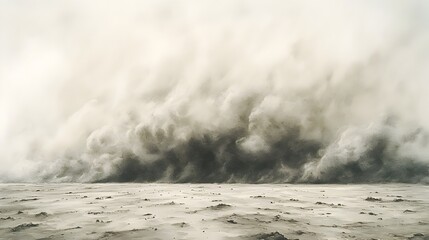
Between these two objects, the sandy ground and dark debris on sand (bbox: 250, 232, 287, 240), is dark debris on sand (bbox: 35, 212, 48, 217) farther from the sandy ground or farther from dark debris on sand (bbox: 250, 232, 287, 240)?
dark debris on sand (bbox: 250, 232, 287, 240)

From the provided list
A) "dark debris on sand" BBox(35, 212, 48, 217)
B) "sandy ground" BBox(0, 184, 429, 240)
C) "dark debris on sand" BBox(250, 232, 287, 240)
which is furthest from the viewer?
"dark debris on sand" BBox(35, 212, 48, 217)

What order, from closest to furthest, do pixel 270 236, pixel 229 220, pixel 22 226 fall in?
pixel 270 236 < pixel 22 226 < pixel 229 220

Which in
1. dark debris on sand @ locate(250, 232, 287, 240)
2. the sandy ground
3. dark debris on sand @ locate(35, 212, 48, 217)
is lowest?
dark debris on sand @ locate(250, 232, 287, 240)

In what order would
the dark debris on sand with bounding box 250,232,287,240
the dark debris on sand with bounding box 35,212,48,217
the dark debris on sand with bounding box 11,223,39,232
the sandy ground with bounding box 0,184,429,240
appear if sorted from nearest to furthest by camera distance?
the dark debris on sand with bounding box 250,232,287,240 → the sandy ground with bounding box 0,184,429,240 → the dark debris on sand with bounding box 11,223,39,232 → the dark debris on sand with bounding box 35,212,48,217

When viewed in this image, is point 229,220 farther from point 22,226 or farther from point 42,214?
point 42,214

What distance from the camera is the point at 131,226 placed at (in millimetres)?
23203

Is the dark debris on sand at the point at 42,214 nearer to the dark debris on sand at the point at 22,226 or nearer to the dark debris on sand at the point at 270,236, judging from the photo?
the dark debris on sand at the point at 22,226

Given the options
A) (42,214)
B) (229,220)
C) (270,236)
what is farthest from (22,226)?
(270,236)

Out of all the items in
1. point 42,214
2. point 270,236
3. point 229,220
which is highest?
point 42,214

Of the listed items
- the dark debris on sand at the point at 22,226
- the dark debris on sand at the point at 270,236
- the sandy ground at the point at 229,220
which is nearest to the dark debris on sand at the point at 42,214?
the sandy ground at the point at 229,220

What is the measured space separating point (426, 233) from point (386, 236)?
2.37 m

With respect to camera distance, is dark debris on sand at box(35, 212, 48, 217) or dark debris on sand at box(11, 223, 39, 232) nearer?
dark debris on sand at box(11, 223, 39, 232)

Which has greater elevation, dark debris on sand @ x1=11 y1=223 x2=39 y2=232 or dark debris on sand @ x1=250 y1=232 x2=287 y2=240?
dark debris on sand @ x1=11 y1=223 x2=39 y2=232

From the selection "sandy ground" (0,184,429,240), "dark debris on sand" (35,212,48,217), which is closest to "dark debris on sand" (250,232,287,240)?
"sandy ground" (0,184,429,240)
